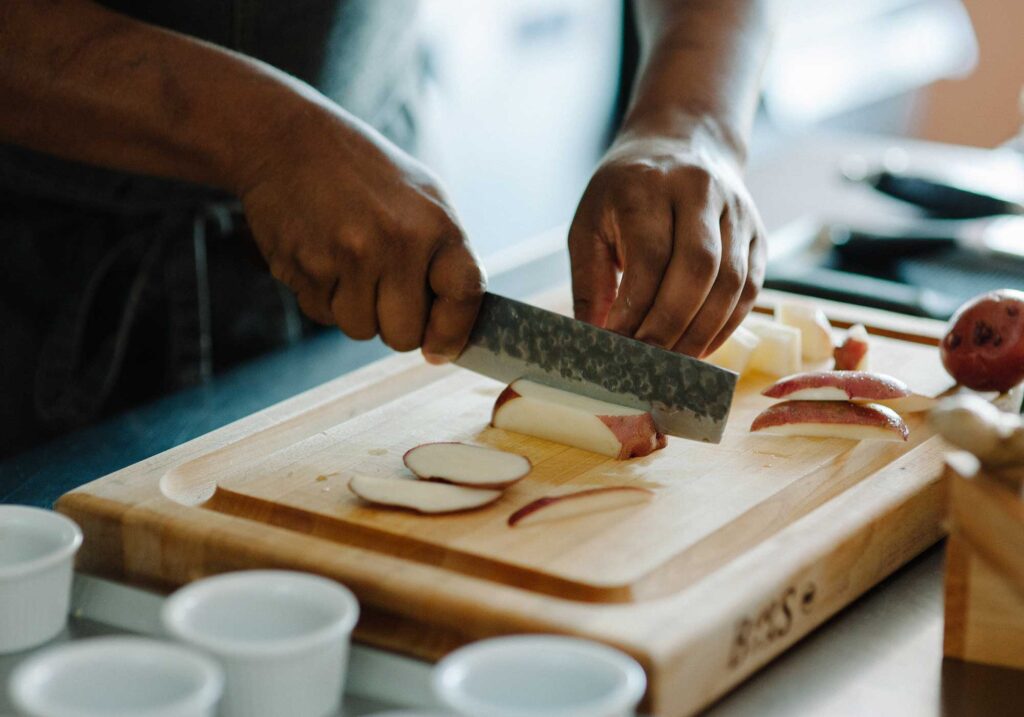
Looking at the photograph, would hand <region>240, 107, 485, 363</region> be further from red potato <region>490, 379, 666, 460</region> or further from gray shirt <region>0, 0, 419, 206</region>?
gray shirt <region>0, 0, 419, 206</region>

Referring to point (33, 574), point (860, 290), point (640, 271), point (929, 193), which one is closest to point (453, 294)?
point (640, 271)

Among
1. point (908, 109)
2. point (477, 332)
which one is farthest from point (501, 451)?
point (908, 109)

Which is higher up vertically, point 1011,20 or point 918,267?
point 1011,20

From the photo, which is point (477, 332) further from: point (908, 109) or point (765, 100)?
point (908, 109)

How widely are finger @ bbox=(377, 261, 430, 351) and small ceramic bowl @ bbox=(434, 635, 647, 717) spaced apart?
23.8 inches

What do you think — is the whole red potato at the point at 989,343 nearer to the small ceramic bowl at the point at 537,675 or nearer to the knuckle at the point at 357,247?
the knuckle at the point at 357,247

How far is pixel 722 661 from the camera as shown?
1098mm

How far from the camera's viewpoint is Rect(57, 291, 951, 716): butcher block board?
3.65ft

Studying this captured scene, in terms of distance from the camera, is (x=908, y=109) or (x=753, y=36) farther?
(x=908, y=109)

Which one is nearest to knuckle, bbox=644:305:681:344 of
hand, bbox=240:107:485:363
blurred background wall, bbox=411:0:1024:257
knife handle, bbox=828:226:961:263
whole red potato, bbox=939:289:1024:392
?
hand, bbox=240:107:485:363

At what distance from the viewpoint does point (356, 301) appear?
59.2 inches

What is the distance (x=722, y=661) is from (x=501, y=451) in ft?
1.35

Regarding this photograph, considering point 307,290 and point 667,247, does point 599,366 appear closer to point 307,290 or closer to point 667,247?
point 667,247

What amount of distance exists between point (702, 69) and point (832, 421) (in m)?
→ 0.62
